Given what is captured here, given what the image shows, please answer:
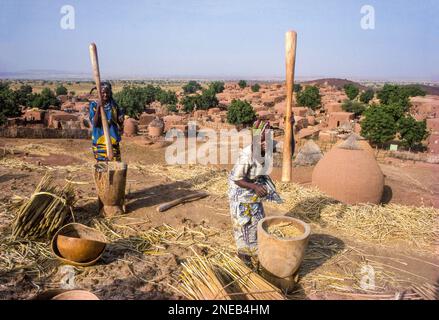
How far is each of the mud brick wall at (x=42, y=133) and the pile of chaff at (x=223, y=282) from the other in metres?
12.1

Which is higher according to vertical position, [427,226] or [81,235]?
[81,235]

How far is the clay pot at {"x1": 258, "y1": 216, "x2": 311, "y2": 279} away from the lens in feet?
10.1

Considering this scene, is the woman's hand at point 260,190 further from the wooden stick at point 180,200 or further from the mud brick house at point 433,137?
the mud brick house at point 433,137

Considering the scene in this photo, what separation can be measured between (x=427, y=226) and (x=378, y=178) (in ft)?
4.41

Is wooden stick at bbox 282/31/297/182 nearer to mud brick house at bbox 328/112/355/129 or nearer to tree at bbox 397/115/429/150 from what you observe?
tree at bbox 397/115/429/150

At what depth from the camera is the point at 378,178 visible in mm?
6270

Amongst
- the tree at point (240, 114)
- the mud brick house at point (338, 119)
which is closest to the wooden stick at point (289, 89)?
the tree at point (240, 114)

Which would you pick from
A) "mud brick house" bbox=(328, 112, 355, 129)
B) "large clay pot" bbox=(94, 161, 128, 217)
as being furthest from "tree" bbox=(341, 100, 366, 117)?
"large clay pot" bbox=(94, 161, 128, 217)

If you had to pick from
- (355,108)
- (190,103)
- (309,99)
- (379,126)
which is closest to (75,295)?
(379,126)
